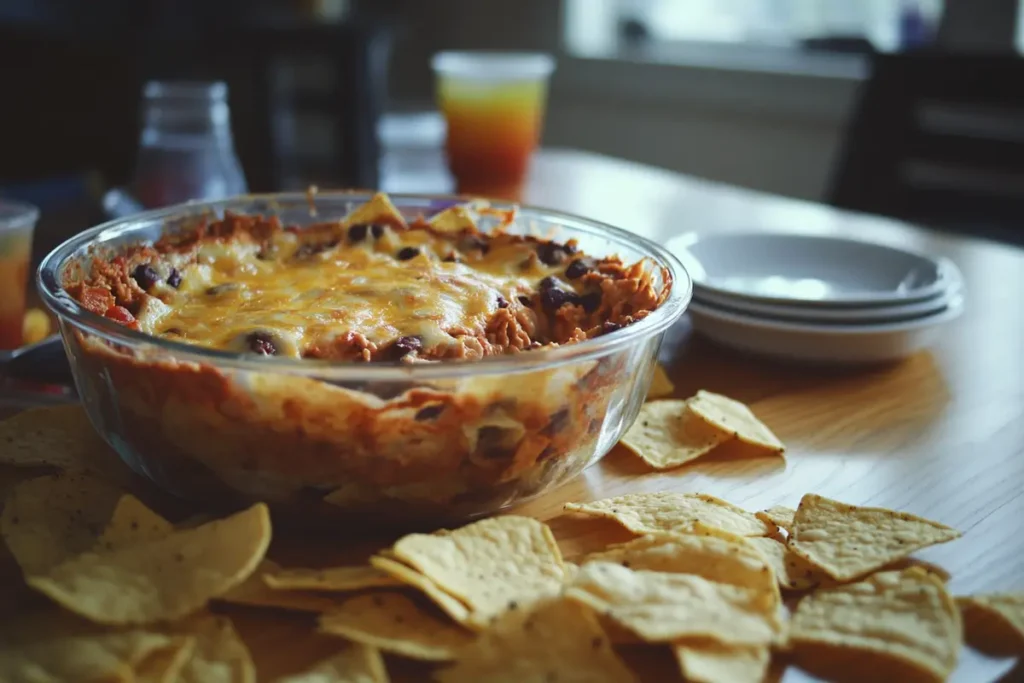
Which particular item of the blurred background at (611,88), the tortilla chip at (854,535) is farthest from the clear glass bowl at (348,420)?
the blurred background at (611,88)

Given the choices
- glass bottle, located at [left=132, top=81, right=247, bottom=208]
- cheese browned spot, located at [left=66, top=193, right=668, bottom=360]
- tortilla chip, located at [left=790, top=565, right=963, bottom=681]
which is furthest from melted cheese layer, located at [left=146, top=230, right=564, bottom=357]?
glass bottle, located at [left=132, top=81, right=247, bottom=208]

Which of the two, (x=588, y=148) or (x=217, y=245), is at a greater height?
(x=217, y=245)

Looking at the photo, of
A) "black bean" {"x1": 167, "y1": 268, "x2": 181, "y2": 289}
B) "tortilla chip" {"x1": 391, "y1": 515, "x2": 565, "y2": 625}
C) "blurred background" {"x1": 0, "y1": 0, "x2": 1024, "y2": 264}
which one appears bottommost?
"blurred background" {"x1": 0, "y1": 0, "x2": 1024, "y2": 264}

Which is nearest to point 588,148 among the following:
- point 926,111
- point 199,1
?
point 926,111

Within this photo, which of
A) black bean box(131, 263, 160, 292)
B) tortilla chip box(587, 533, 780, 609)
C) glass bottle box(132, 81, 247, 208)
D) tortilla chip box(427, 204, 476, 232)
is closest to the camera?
tortilla chip box(587, 533, 780, 609)

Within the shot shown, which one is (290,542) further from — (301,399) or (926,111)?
(926,111)

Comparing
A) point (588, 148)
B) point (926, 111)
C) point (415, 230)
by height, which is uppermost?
point (415, 230)

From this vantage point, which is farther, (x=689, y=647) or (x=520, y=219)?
(x=520, y=219)

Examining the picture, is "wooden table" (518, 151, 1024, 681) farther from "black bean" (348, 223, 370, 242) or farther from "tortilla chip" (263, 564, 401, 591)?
"black bean" (348, 223, 370, 242)
